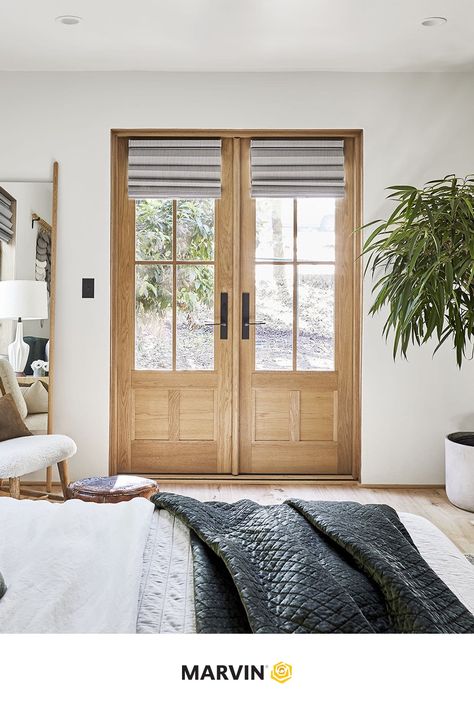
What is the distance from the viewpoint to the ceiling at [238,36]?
136 inches

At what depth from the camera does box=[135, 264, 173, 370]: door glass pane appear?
4.55m

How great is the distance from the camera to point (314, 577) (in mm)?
1322

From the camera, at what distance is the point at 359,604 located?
1.29m

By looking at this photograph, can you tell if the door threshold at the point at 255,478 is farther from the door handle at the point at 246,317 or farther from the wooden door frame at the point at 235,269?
the door handle at the point at 246,317

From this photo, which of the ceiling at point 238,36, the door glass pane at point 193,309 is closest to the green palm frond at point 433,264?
the ceiling at point 238,36

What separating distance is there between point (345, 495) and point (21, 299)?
2.31 metres

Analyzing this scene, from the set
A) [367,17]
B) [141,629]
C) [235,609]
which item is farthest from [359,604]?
[367,17]

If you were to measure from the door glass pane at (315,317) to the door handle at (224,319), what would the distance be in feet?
1.54

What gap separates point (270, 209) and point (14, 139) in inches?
65.6

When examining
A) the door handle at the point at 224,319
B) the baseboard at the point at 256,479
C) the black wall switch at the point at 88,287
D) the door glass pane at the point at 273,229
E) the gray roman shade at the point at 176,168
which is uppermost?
the gray roman shade at the point at 176,168

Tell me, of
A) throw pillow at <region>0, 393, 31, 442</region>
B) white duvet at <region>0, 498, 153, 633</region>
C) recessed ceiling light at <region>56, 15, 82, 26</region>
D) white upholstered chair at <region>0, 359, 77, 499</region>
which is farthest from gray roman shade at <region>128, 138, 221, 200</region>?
white duvet at <region>0, 498, 153, 633</region>
